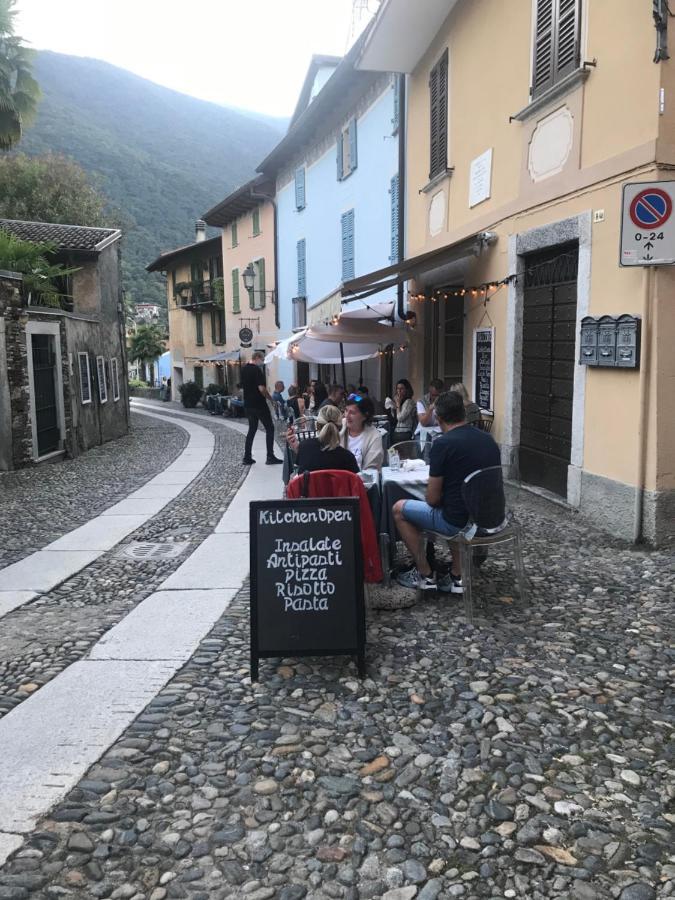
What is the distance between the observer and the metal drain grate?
6.23 meters

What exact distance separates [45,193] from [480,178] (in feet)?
88.7

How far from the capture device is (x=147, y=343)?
55.6 metres

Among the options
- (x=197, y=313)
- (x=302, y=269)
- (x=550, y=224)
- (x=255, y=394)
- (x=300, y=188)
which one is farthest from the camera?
(x=197, y=313)

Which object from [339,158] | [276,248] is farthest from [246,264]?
[339,158]

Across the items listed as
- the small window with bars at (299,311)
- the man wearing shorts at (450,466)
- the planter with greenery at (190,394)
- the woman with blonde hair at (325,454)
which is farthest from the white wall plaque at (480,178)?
the planter with greenery at (190,394)

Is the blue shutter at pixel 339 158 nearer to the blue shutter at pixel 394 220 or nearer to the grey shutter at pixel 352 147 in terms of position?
the grey shutter at pixel 352 147

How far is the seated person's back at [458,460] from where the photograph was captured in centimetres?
448

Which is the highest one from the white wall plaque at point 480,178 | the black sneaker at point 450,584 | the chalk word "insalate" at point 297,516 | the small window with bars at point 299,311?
the white wall plaque at point 480,178

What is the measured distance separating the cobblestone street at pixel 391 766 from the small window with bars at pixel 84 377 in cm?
1103

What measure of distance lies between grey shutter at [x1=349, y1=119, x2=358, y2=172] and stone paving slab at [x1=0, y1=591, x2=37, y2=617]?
13.4 meters

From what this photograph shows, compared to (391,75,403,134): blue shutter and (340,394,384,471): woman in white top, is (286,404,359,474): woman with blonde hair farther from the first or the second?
(391,75,403,134): blue shutter

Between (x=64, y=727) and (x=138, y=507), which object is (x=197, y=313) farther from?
(x=64, y=727)

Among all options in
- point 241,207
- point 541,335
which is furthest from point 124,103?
point 541,335

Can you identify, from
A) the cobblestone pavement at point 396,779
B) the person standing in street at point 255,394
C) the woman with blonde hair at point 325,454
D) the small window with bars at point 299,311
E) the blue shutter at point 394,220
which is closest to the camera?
the cobblestone pavement at point 396,779
